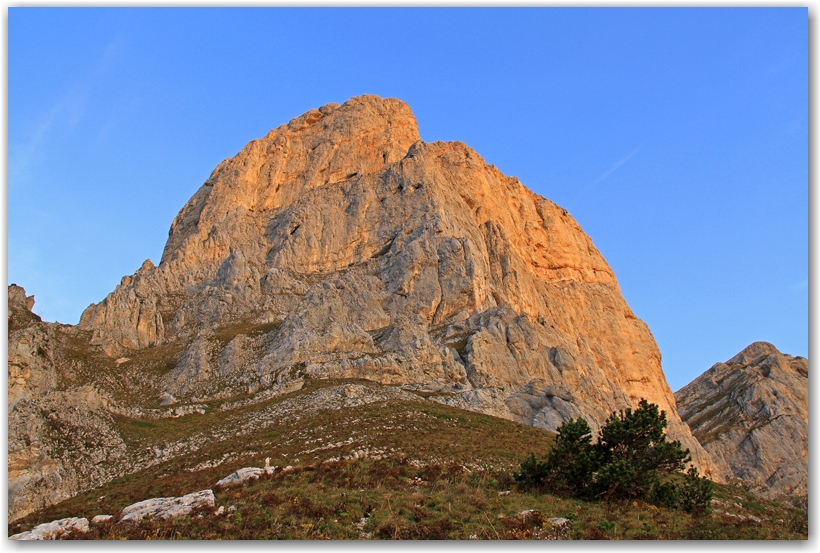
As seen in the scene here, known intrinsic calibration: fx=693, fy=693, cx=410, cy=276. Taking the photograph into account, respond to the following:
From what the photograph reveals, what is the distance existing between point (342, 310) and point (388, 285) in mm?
14429

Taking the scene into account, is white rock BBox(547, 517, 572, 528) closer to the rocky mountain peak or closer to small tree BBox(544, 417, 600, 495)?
small tree BBox(544, 417, 600, 495)

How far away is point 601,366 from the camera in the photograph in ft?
363

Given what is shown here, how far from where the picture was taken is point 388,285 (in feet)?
333

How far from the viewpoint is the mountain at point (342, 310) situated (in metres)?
62.1

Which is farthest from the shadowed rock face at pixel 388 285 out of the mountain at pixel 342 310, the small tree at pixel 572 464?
the small tree at pixel 572 464

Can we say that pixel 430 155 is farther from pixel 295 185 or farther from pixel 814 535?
pixel 814 535

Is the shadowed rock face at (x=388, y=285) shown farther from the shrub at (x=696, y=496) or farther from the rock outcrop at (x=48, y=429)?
the shrub at (x=696, y=496)

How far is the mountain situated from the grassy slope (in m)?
6.33

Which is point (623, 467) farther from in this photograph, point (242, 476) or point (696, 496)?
point (242, 476)

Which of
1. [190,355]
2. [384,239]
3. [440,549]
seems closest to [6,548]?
[440,549]

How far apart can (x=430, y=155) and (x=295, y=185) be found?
25.8 metres

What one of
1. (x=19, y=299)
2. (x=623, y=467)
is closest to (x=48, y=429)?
(x=19, y=299)

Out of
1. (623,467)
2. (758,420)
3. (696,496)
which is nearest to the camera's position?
(696,496)

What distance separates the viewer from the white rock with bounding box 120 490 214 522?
26.8 metres
